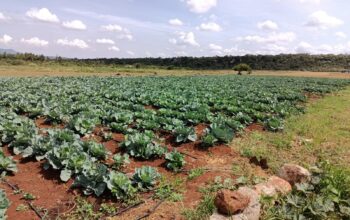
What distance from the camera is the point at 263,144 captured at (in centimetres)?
1004

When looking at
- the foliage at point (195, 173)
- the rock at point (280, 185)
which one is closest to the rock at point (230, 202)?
the rock at point (280, 185)

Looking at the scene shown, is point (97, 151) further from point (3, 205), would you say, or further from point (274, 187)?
point (274, 187)

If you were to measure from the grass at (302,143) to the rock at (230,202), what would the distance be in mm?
2965

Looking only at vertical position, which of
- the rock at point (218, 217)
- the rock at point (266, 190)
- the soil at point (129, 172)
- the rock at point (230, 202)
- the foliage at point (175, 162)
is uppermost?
the rock at point (230, 202)

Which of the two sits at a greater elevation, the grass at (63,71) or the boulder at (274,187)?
the boulder at (274,187)

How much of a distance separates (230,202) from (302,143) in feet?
19.7

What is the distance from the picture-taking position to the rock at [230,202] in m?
4.89

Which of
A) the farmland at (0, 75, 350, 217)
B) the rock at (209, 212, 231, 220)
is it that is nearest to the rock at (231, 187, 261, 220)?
the rock at (209, 212, 231, 220)

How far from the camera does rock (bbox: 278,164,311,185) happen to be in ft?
20.3

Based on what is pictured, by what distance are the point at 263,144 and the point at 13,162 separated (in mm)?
6226

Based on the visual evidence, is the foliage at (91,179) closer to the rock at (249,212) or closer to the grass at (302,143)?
the rock at (249,212)

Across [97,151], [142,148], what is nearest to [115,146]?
[142,148]

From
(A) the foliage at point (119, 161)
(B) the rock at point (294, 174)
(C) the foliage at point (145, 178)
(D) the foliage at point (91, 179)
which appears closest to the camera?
(D) the foliage at point (91, 179)

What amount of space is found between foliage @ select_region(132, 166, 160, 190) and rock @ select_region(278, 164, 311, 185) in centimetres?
225
